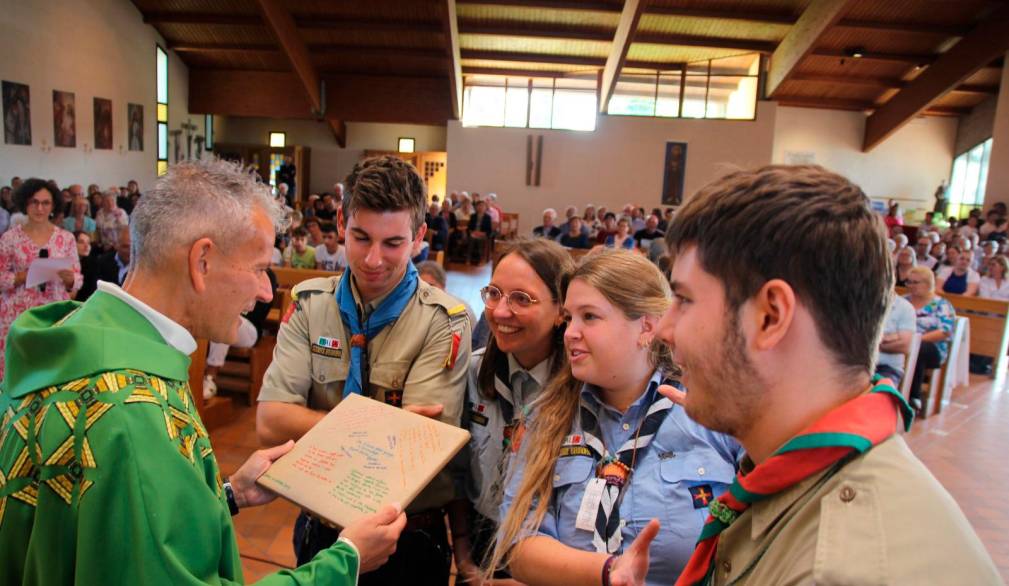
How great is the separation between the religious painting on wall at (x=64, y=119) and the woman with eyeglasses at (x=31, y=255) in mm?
8952

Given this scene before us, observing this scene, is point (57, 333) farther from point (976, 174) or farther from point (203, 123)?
point (976, 174)

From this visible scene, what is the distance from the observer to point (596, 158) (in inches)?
657

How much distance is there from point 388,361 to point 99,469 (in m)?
0.90

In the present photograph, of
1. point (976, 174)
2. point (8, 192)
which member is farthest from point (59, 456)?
point (976, 174)

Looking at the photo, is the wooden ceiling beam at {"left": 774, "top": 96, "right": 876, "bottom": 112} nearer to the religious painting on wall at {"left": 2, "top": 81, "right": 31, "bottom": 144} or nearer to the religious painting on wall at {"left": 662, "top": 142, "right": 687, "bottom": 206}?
the religious painting on wall at {"left": 662, "top": 142, "right": 687, "bottom": 206}

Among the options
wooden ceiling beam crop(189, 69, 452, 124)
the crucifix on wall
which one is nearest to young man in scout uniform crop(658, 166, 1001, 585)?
wooden ceiling beam crop(189, 69, 452, 124)

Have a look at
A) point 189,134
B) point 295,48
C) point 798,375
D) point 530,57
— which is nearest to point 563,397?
point 798,375

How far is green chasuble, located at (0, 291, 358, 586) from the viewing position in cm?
97

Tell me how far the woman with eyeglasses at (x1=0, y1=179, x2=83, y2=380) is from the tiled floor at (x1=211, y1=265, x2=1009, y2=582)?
140 centimetres

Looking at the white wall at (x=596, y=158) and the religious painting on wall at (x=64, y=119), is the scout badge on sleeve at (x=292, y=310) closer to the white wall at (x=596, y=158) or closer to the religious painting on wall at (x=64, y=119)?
the religious painting on wall at (x=64, y=119)

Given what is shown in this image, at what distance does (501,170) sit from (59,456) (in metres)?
16.4

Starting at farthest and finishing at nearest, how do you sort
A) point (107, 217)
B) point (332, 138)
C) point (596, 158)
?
point (332, 138), point (596, 158), point (107, 217)

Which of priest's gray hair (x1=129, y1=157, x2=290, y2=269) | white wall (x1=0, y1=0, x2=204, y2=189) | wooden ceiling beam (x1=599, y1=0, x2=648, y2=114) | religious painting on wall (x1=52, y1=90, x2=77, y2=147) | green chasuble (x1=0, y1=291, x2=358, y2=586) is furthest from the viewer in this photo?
religious painting on wall (x1=52, y1=90, x2=77, y2=147)

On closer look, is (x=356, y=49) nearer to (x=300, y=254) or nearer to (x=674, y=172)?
(x=674, y=172)
